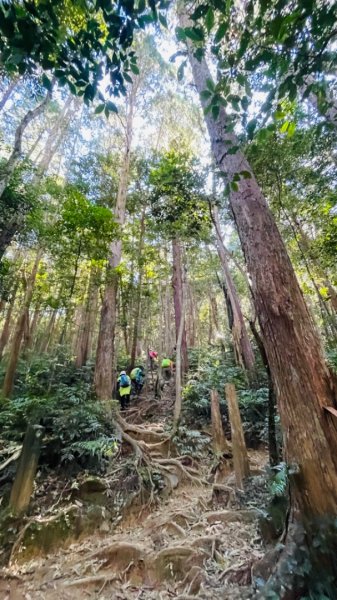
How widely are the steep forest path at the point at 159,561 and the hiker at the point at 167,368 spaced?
290 inches

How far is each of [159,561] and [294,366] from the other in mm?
3012

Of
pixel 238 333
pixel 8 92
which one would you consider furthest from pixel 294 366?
pixel 8 92

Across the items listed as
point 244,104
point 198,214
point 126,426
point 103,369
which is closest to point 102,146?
point 198,214

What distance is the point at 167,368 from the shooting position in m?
12.4

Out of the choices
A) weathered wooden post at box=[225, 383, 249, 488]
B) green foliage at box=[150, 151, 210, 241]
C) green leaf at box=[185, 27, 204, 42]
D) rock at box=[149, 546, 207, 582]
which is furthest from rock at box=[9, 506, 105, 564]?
green foliage at box=[150, 151, 210, 241]

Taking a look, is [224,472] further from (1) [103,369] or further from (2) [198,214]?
(2) [198,214]

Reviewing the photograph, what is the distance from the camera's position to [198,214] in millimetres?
7590

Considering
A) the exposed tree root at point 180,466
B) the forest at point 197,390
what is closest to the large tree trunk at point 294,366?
the forest at point 197,390

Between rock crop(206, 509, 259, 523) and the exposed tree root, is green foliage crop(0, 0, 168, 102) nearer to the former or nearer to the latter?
rock crop(206, 509, 259, 523)

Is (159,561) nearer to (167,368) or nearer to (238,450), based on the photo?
(238,450)

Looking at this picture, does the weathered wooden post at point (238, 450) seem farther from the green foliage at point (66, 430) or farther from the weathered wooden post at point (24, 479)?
the weathered wooden post at point (24, 479)

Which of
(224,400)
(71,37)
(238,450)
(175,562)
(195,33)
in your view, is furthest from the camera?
(224,400)

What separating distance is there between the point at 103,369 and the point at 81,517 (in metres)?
3.84

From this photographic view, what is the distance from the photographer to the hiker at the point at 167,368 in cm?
1187
